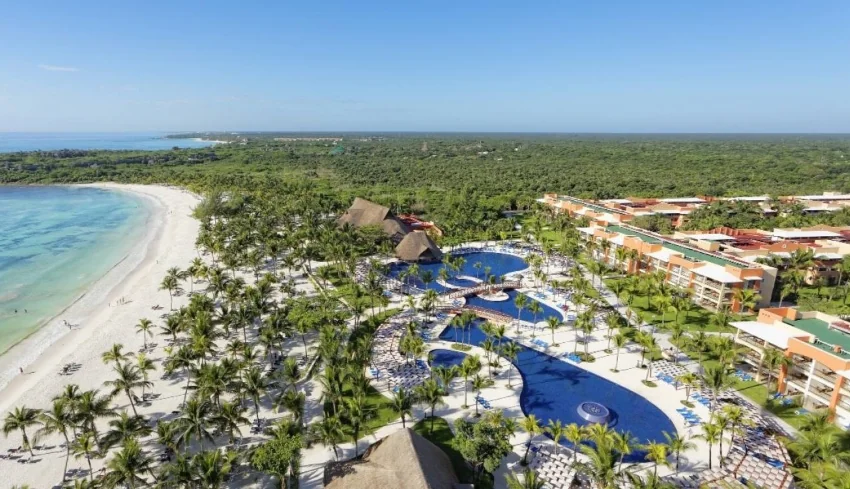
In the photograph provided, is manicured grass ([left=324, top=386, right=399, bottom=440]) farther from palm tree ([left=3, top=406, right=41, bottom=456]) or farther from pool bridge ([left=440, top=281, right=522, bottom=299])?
pool bridge ([left=440, top=281, right=522, bottom=299])

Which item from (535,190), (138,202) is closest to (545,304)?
(535,190)

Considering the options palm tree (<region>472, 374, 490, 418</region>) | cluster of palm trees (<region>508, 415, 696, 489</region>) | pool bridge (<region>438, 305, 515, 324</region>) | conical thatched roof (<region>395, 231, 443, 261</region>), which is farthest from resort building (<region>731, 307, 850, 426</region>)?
conical thatched roof (<region>395, 231, 443, 261</region>)

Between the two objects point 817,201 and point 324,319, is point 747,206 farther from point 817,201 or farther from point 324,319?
point 324,319

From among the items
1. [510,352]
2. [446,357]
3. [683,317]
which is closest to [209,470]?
[510,352]

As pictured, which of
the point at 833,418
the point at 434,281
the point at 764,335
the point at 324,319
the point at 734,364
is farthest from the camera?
the point at 434,281

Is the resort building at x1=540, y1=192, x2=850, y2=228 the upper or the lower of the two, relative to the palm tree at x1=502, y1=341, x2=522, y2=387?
upper

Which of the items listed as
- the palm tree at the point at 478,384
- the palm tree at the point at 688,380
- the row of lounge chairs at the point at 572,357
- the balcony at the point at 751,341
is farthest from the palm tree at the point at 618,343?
the palm tree at the point at 478,384

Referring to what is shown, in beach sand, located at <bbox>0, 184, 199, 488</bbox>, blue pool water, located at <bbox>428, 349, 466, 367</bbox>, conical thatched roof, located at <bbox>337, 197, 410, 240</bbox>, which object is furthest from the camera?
conical thatched roof, located at <bbox>337, 197, 410, 240</bbox>
